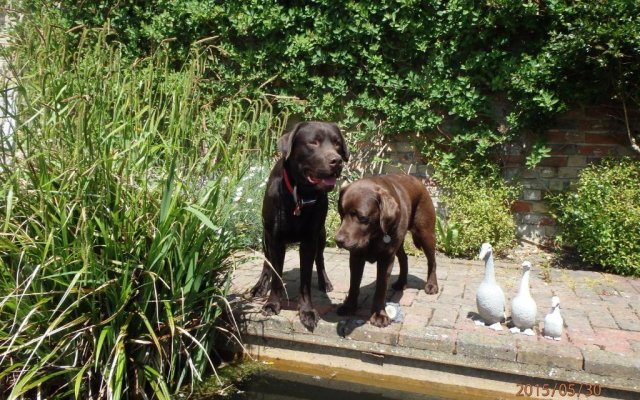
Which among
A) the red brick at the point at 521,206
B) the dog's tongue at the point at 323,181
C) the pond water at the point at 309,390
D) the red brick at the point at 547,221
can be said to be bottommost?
the pond water at the point at 309,390

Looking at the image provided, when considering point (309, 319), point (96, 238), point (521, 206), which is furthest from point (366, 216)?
point (521, 206)

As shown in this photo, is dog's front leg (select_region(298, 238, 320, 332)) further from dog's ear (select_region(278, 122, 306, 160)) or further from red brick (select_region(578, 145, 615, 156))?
red brick (select_region(578, 145, 615, 156))

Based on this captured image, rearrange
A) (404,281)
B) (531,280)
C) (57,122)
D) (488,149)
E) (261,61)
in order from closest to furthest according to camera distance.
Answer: (57,122) < (404,281) < (531,280) < (488,149) < (261,61)

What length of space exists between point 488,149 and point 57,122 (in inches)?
177

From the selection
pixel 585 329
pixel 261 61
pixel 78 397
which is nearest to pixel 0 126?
pixel 78 397

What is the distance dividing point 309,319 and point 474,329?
104 cm

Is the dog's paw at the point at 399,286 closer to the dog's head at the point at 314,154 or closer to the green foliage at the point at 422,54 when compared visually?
the dog's head at the point at 314,154

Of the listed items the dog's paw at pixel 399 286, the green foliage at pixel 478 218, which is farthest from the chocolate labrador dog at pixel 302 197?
the green foliage at pixel 478 218

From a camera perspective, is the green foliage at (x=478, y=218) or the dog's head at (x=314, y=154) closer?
the dog's head at (x=314, y=154)

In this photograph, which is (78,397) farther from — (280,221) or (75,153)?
(280,221)

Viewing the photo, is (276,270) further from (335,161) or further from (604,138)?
(604,138)

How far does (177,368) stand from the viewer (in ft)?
10.7

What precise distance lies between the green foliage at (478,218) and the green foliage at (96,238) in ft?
10.6

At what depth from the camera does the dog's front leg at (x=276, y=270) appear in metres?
3.64
